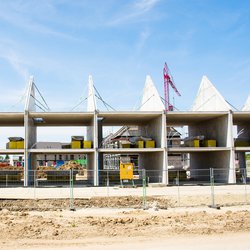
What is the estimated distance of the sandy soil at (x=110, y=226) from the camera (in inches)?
406

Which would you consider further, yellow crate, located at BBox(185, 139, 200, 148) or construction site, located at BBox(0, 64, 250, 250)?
yellow crate, located at BBox(185, 139, 200, 148)

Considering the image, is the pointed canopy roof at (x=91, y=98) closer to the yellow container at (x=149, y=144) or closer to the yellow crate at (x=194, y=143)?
the yellow container at (x=149, y=144)

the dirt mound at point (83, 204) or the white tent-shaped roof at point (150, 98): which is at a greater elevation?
the white tent-shaped roof at point (150, 98)

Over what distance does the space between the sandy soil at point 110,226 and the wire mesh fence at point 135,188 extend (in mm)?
1531

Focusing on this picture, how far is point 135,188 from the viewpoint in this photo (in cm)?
2914

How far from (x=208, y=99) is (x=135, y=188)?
13847 mm

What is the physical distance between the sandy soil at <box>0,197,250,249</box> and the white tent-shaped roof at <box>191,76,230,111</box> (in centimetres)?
1866

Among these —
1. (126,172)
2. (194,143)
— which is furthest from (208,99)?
(126,172)

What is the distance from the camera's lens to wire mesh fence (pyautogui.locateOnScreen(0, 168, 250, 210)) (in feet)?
62.4

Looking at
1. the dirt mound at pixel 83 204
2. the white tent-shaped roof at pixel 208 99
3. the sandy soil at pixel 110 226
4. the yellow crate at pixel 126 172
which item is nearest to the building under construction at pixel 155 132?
the white tent-shaped roof at pixel 208 99

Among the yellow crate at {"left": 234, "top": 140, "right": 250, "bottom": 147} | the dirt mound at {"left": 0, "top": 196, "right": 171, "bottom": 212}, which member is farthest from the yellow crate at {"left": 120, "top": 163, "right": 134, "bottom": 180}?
the yellow crate at {"left": 234, "top": 140, "right": 250, "bottom": 147}

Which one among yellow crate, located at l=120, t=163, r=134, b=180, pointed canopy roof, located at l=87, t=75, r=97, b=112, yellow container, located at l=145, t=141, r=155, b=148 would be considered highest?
pointed canopy roof, located at l=87, t=75, r=97, b=112

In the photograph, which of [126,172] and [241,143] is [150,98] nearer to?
[241,143]

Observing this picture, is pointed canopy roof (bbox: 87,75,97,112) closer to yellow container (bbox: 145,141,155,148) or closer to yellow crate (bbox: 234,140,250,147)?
yellow container (bbox: 145,141,155,148)
